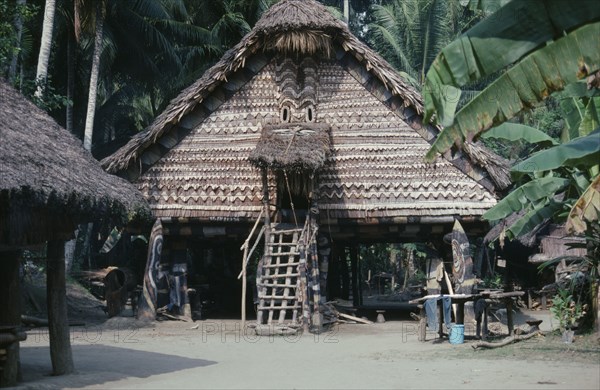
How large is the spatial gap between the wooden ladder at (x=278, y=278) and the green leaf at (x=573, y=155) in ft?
21.0

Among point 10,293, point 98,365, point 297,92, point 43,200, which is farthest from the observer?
point 297,92

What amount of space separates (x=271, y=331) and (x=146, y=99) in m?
27.6

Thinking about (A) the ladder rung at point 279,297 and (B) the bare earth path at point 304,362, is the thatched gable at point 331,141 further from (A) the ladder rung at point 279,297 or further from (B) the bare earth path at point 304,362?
(B) the bare earth path at point 304,362

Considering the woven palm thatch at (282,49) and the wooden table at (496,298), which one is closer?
the wooden table at (496,298)

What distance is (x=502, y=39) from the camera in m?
6.68

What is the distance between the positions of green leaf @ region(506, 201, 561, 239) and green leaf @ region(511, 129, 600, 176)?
6.99 ft

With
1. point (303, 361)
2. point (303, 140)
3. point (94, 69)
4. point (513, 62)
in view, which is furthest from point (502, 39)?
point (94, 69)

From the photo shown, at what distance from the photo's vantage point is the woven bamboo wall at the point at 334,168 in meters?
17.0

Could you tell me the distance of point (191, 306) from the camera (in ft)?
61.4

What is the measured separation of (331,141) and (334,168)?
0.60m

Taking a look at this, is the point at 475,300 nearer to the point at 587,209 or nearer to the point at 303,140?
the point at 303,140

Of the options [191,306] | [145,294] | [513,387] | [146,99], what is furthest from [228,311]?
[146,99]

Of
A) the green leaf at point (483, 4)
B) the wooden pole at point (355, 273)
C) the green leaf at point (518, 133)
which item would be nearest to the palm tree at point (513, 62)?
the green leaf at point (483, 4)

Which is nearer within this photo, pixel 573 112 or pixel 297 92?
pixel 573 112
